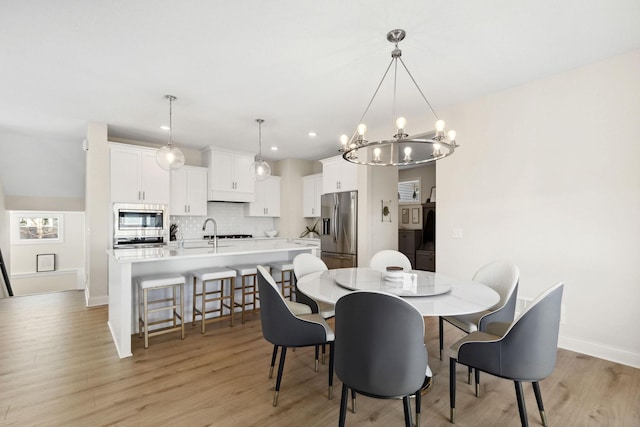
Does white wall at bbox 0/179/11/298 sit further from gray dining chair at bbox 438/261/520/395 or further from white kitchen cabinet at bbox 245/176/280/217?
gray dining chair at bbox 438/261/520/395

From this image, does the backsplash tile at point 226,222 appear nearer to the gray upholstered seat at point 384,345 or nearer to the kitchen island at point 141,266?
the kitchen island at point 141,266

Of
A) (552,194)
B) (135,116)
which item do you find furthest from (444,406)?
(135,116)

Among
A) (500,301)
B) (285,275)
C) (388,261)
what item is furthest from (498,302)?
(285,275)

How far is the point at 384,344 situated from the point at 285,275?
115 inches

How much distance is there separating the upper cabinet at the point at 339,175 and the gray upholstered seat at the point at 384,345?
3.66m

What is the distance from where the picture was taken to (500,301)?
7.38 feet

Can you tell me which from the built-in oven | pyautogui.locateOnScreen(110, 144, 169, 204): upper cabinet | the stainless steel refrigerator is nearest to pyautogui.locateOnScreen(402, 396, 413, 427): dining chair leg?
the stainless steel refrigerator

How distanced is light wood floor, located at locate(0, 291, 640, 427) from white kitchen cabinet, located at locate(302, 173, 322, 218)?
3625 mm

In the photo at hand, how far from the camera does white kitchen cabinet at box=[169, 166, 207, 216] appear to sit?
5289 mm

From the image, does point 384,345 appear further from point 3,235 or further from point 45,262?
point 45,262

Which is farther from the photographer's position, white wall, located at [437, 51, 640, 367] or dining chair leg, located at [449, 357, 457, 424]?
white wall, located at [437, 51, 640, 367]

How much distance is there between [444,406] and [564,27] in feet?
8.94

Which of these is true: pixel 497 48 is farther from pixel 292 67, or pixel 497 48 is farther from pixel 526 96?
pixel 292 67

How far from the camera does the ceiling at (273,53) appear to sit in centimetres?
202
